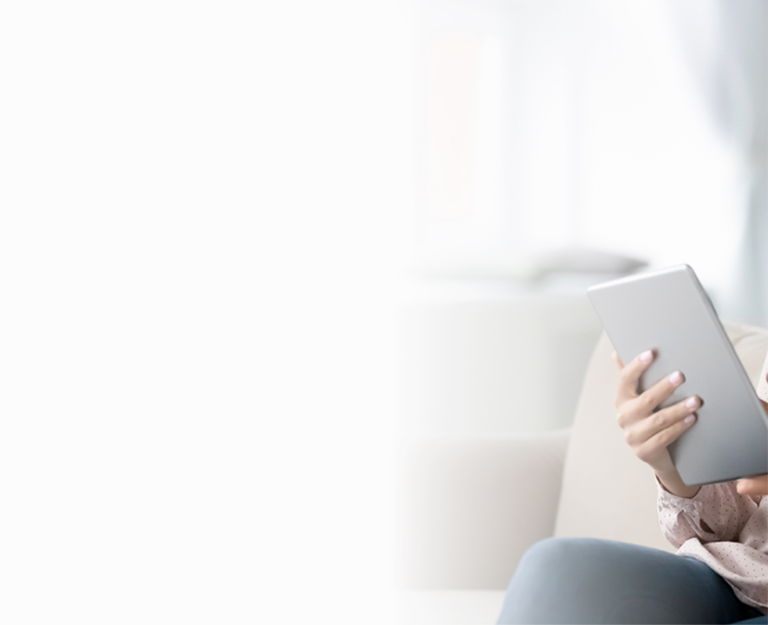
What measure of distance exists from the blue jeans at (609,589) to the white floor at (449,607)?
0.26m

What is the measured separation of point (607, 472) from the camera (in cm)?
108

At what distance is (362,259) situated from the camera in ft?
5.39

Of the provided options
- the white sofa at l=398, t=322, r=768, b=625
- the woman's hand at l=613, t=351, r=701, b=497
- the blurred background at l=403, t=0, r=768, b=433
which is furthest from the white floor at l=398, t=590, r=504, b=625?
the blurred background at l=403, t=0, r=768, b=433

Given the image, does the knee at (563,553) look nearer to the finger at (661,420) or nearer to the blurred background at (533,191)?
the finger at (661,420)

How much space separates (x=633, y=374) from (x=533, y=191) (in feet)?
4.13

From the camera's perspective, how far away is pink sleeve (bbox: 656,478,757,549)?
2.51 feet

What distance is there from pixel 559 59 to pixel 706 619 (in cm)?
151

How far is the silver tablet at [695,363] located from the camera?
63 cm

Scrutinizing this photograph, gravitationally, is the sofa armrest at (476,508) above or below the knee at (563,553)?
below

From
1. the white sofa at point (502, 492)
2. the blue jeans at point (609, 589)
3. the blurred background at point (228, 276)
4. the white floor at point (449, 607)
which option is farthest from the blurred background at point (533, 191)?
the blue jeans at point (609, 589)

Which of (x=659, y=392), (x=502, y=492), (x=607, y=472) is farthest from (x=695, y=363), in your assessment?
(x=502, y=492)

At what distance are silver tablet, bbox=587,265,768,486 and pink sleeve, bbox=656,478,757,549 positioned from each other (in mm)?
65

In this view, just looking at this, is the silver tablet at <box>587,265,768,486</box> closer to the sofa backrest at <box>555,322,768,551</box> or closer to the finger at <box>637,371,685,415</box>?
the finger at <box>637,371,685,415</box>

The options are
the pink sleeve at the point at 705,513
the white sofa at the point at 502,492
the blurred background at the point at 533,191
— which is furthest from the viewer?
the blurred background at the point at 533,191
